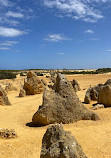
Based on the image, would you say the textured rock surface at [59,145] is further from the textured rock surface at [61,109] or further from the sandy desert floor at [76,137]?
the textured rock surface at [61,109]

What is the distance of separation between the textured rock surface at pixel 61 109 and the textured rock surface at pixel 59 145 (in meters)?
3.08

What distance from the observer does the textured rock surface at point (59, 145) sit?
2.74 m

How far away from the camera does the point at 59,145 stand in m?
2.85

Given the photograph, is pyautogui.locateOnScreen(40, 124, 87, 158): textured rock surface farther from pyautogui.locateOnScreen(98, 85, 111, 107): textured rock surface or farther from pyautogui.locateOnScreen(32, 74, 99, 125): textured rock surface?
pyautogui.locateOnScreen(98, 85, 111, 107): textured rock surface

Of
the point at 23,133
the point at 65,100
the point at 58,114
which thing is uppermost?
the point at 65,100

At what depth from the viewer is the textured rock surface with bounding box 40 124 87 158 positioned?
274 cm

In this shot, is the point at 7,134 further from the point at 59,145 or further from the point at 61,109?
the point at 59,145

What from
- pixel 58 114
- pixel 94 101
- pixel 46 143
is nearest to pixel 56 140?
pixel 46 143

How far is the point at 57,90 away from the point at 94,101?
4847 mm

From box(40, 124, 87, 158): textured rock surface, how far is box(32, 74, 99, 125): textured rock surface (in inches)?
121

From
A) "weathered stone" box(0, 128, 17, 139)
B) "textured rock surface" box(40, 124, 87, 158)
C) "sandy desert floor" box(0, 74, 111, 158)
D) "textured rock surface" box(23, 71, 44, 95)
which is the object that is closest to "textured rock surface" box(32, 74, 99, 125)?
"sandy desert floor" box(0, 74, 111, 158)

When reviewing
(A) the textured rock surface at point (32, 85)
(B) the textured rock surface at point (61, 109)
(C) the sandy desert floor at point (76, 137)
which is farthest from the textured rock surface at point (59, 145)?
(A) the textured rock surface at point (32, 85)

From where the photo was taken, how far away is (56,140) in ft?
10.2

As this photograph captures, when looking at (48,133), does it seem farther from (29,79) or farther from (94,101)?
(29,79)
